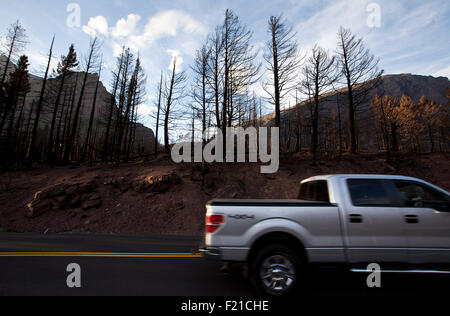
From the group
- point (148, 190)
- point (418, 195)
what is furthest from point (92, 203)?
point (418, 195)

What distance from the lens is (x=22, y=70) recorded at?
26875 mm

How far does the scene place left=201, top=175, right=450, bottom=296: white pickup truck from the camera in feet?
12.0

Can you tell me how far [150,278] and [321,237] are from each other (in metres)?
3.45

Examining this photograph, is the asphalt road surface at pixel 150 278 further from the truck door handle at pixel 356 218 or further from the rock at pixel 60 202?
the rock at pixel 60 202

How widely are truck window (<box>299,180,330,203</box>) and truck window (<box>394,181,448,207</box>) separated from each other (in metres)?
1.34

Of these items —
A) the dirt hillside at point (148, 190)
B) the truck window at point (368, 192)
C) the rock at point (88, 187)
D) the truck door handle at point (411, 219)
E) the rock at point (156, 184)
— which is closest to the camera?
the truck door handle at point (411, 219)

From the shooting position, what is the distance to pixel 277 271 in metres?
3.61

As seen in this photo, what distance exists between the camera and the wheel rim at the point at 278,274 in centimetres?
357

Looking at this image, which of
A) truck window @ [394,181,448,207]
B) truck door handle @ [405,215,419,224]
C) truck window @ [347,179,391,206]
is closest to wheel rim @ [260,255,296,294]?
truck window @ [347,179,391,206]

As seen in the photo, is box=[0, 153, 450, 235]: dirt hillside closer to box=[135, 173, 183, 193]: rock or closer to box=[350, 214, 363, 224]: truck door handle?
box=[135, 173, 183, 193]: rock

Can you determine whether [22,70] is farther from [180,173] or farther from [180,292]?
[180,292]

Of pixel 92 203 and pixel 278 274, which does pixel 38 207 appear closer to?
pixel 92 203

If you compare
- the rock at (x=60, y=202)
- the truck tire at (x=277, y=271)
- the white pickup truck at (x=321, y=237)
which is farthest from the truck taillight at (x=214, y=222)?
the rock at (x=60, y=202)
